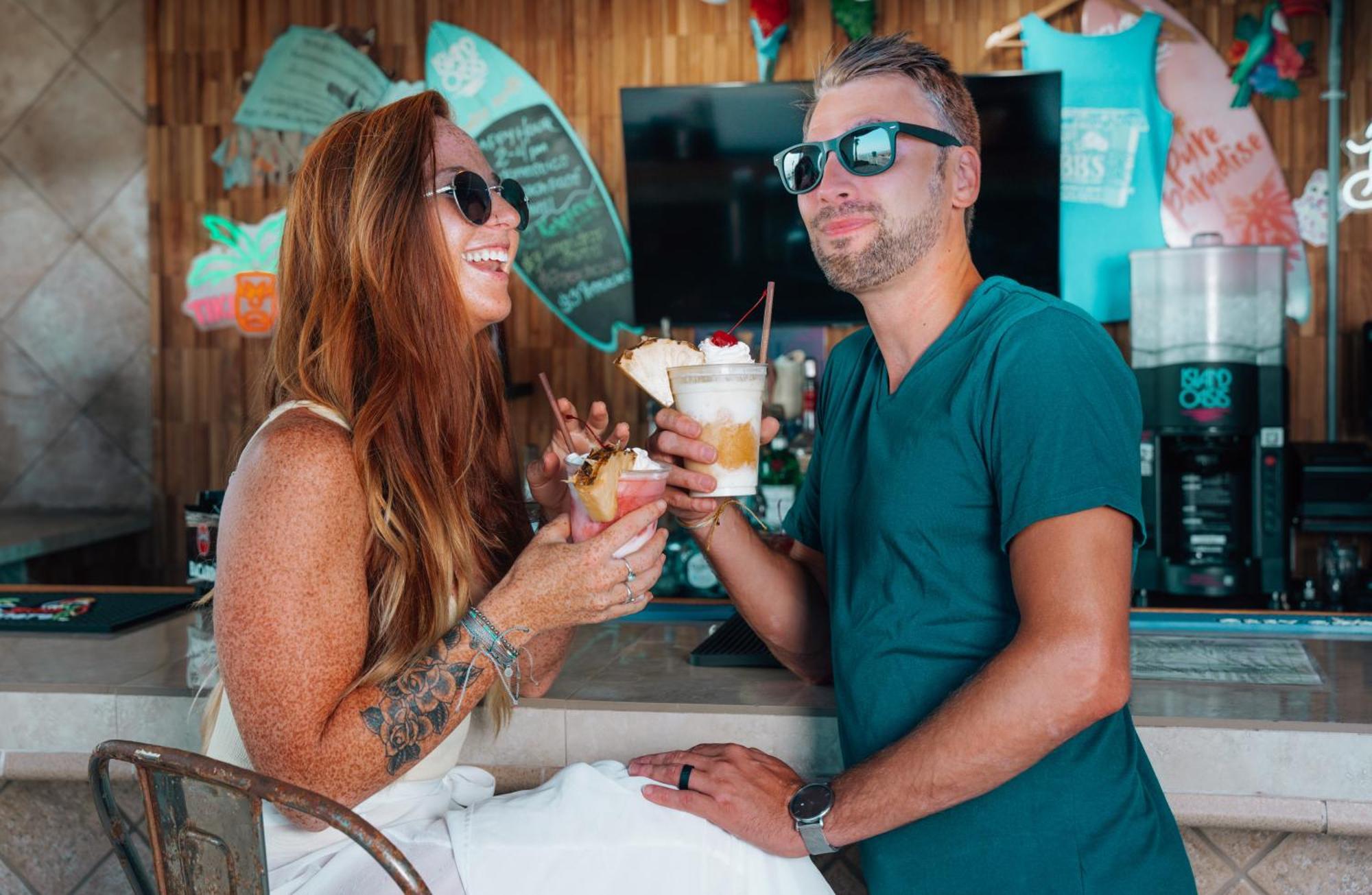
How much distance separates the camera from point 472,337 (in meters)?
1.93

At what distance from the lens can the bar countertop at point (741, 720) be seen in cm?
188

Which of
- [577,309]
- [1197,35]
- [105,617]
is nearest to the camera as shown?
[105,617]

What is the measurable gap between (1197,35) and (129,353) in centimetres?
495

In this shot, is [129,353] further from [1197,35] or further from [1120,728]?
[1120,728]

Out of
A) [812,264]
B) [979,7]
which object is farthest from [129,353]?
[979,7]

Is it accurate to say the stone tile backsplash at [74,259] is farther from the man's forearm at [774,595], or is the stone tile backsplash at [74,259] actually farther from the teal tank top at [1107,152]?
the man's forearm at [774,595]

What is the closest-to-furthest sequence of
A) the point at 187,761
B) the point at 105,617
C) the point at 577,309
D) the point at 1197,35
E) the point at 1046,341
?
→ the point at 187,761
the point at 1046,341
the point at 105,617
the point at 1197,35
the point at 577,309

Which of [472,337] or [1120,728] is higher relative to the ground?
[472,337]

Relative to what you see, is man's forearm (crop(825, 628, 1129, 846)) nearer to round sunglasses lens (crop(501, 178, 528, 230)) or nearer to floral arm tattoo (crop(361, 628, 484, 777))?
floral arm tattoo (crop(361, 628, 484, 777))

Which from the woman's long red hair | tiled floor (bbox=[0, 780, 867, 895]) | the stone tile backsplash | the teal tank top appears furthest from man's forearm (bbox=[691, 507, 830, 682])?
the stone tile backsplash

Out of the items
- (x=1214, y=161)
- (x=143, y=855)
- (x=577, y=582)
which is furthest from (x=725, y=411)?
(x=1214, y=161)

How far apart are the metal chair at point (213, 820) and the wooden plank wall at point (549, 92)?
12.4 ft

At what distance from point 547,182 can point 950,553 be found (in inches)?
163

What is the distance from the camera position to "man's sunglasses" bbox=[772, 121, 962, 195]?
183cm
